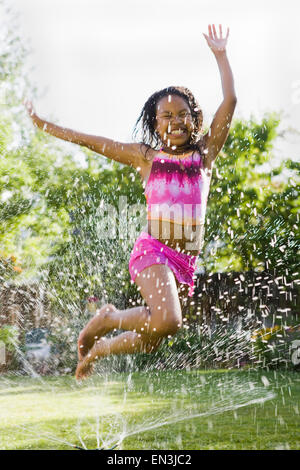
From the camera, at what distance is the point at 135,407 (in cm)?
586

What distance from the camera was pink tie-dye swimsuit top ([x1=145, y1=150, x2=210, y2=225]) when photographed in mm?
2967

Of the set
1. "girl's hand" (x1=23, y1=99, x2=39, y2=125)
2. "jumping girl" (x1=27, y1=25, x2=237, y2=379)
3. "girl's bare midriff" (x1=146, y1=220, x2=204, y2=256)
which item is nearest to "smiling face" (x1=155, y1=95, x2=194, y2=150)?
"jumping girl" (x1=27, y1=25, x2=237, y2=379)

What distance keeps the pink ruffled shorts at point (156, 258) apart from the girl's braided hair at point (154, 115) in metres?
0.60

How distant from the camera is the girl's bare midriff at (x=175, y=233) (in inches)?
118

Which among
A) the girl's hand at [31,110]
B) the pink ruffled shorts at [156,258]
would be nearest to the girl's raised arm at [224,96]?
the pink ruffled shorts at [156,258]

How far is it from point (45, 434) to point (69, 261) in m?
6.50

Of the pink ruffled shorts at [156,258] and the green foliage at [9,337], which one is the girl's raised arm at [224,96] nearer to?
the pink ruffled shorts at [156,258]

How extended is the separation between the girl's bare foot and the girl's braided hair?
0.99 m

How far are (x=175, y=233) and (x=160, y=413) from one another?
294 centimetres

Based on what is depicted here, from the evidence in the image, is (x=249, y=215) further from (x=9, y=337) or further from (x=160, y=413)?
(x=160, y=413)

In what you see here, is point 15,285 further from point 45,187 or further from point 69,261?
point 45,187

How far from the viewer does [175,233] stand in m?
3.01

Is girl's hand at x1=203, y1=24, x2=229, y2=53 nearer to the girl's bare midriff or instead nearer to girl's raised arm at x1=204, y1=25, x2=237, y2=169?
girl's raised arm at x1=204, y1=25, x2=237, y2=169
